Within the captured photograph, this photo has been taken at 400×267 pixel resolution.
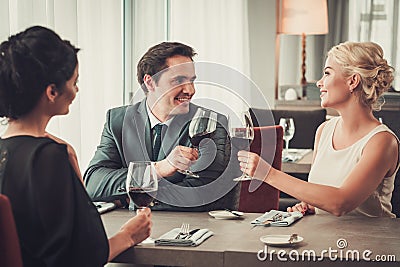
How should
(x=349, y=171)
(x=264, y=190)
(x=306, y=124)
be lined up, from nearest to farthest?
(x=349, y=171), (x=264, y=190), (x=306, y=124)

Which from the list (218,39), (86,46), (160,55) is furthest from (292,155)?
(218,39)

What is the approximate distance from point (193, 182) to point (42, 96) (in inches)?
38.5

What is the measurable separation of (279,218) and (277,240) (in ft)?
1.16

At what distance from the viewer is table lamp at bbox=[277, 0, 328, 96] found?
665cm

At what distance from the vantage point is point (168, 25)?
5.89 metres

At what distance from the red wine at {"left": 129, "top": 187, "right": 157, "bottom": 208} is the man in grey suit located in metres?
0.46

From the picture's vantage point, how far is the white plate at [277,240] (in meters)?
2.03

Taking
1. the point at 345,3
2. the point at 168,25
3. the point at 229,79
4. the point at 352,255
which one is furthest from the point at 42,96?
the point at 345,3

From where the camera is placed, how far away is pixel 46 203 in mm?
1711

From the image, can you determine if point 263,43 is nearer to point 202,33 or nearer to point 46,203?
point 202,33

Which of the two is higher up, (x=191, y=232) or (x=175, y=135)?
(x=175, y=135)

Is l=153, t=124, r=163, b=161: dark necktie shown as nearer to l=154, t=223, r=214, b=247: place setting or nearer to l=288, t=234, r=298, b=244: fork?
l=154, t=223, r=214, b=247: place setting

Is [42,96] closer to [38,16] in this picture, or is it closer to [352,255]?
[352,255]

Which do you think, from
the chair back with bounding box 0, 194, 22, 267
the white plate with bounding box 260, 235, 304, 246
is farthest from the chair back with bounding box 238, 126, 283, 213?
the chair back with bounding box 0, 194, 22, 267
